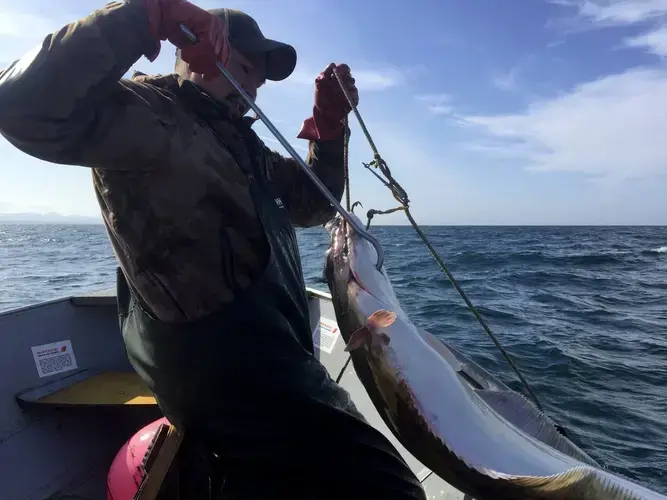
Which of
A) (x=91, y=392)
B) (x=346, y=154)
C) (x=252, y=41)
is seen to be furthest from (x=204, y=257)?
(x=91, y=392)

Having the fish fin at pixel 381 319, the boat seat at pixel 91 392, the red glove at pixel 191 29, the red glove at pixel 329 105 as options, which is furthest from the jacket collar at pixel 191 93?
the boat seat at pixel 91 392

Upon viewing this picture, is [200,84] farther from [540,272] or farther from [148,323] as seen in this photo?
[540,272]

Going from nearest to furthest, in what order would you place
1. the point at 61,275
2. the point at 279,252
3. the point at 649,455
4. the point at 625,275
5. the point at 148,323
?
1. the point at 148,323
2. the point at 279,252
3. the point at 649,455
4. the point at 61,275
5. the point at 625,275

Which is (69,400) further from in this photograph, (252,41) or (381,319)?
(252,41)

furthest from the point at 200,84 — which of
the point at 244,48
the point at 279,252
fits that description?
the point at 279,252

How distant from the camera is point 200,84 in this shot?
7.07 feet

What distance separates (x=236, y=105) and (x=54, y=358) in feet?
9.53

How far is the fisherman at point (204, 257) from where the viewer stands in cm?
158

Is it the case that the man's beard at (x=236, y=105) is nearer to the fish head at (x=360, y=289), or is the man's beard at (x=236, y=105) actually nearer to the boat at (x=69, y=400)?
the fish head at (x=360, y=289)

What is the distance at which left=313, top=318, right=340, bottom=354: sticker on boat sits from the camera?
463cm

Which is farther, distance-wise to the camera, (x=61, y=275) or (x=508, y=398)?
(x=61, y=275)

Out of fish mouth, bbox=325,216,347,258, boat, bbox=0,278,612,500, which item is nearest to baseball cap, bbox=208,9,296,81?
fish mouth, bbox=325,216,347,258

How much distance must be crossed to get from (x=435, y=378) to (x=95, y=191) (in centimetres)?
142

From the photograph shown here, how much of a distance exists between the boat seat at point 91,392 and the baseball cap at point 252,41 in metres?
2.61
